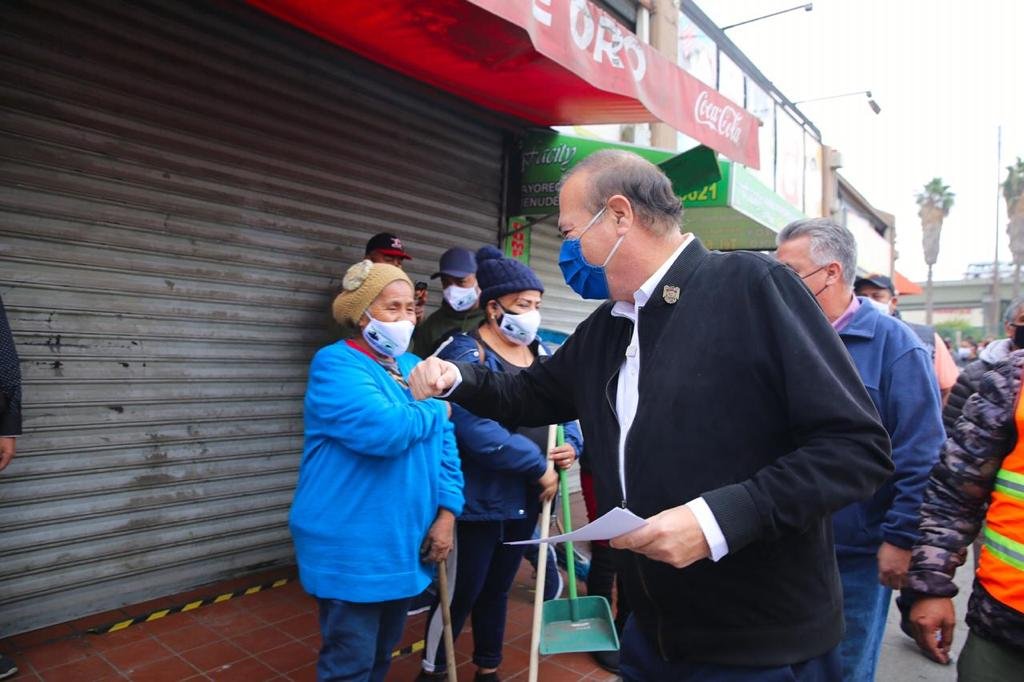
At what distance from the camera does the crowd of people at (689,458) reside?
1589 mm

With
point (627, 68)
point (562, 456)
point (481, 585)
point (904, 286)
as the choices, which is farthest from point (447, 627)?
point (904, 286)

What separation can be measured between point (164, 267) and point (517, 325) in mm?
2197

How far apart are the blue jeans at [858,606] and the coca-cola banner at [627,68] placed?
2903 mm

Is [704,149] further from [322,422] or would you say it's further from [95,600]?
[95,600]

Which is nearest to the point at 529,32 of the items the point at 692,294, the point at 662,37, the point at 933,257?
the point at 692,294

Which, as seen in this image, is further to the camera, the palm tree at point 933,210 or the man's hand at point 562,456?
the palm tree at point 933,210

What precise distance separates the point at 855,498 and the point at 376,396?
67.0 inches

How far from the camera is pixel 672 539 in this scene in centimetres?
144

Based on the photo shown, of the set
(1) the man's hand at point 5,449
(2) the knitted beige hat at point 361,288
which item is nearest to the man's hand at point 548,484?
(2) the knitted beige hat at point 361,288

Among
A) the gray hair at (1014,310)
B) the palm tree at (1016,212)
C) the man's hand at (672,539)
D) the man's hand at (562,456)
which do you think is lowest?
the man's hand at (562,456)

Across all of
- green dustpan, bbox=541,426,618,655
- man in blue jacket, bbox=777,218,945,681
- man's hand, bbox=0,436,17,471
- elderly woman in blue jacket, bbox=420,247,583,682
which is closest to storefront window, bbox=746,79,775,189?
elderly woman in blue jacket, bbox=420,247,583,682

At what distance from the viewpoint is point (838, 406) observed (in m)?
1.51

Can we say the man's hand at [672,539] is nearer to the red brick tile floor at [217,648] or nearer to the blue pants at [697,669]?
the blue pants at [697,669]

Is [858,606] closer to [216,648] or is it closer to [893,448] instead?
[893,448]
